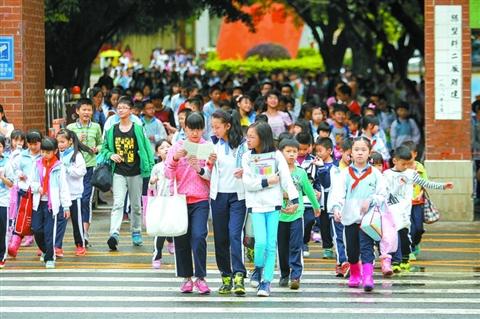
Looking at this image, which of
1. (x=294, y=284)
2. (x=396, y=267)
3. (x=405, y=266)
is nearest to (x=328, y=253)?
(x=405, y=266)

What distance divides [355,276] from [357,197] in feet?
2.62

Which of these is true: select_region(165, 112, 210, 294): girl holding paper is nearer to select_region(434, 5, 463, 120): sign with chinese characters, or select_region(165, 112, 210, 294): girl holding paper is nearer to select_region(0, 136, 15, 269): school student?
select_region(0, 136, 15, 269): school student

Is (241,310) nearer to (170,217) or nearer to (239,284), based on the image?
(239,284)

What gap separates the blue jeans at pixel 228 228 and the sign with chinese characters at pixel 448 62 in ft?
22.1

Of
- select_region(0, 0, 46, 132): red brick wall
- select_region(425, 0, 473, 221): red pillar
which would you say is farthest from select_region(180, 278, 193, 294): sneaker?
select_region(0, 0, 46, 132): red brick wall

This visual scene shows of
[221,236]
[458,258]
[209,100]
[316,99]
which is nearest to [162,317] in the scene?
[221,236]

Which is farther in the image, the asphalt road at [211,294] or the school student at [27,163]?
the school student at [27,163]

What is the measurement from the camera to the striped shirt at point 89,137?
1633cm

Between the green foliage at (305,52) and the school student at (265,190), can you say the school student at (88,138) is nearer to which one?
the school student at (265,190)

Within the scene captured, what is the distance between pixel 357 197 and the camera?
1284 centimetres

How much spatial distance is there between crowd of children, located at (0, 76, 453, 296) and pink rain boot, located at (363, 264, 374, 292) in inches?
0.6

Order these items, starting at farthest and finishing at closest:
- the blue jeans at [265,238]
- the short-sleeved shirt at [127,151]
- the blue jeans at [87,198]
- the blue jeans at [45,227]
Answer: the blue jeans at [87,198] → the short-sleeved shirt at [127,151] → the blue jeans at [45,227] → the blue jeans at [265,238]

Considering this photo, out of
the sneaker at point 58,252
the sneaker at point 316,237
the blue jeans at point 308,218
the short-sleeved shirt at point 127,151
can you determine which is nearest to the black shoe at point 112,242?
the sneaker at point 58,252

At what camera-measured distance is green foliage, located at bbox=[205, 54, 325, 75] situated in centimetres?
5628
